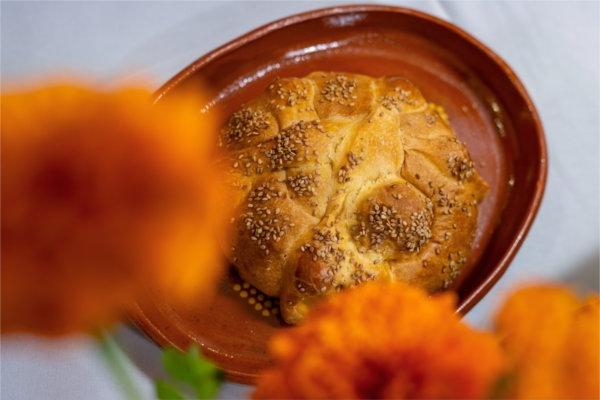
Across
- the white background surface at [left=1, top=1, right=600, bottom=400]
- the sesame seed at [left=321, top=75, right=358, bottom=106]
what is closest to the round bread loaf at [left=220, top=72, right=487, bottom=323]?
the sesame seed at [left=321, top=75, right=358, bottom=106]

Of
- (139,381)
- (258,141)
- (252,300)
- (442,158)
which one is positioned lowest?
(139,381)

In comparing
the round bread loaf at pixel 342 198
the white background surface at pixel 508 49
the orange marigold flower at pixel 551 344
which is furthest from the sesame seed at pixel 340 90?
the orange marigold flower at pixel 551 344

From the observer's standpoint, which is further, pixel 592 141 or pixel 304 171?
pixel 592 141

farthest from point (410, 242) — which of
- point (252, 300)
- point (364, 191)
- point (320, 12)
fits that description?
point (320, 12)

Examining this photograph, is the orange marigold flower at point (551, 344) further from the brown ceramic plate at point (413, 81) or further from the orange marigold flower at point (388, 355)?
the brown ceramic plate at point (413, 81)

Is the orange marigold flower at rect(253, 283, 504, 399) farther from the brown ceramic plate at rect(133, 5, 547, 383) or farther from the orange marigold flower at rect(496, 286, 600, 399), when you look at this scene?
the brown ceramic plate at rect(133, 5, 547, 383)

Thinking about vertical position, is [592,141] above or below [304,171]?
above

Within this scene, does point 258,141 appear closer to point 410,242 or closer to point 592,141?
point 410,242
